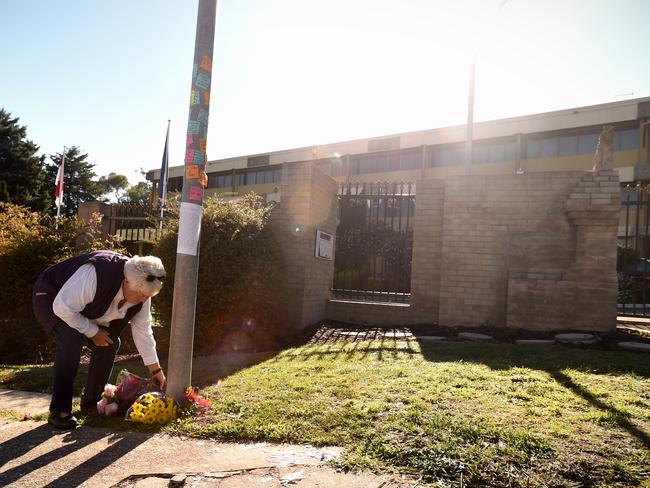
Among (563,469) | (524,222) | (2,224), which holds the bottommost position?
(563,469)

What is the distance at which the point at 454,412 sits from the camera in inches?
136

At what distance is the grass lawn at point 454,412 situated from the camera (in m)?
2.62

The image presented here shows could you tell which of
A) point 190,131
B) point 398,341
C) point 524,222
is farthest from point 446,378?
point 524,222

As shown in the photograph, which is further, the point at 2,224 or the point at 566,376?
the point at 2,224

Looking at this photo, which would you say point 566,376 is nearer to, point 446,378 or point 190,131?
point 446,378

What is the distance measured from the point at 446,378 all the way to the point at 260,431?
2.14 metres

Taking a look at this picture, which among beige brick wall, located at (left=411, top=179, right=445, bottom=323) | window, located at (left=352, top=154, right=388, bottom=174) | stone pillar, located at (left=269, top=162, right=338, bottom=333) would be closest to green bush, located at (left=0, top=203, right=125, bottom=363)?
stone pillar, located at (left=269, top=162, right=338, bottom=333)

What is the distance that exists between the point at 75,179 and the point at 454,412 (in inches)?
1846

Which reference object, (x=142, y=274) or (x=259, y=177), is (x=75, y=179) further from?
(x=142, y=274)

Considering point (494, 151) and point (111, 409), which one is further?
point (494, 151)

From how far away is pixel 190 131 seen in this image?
3.80 m

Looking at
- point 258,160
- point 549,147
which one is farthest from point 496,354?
point 258,160

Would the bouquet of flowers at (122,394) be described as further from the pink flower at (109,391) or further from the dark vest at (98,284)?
the dark vest at (98,284)

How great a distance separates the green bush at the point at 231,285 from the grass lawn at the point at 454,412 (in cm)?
90
